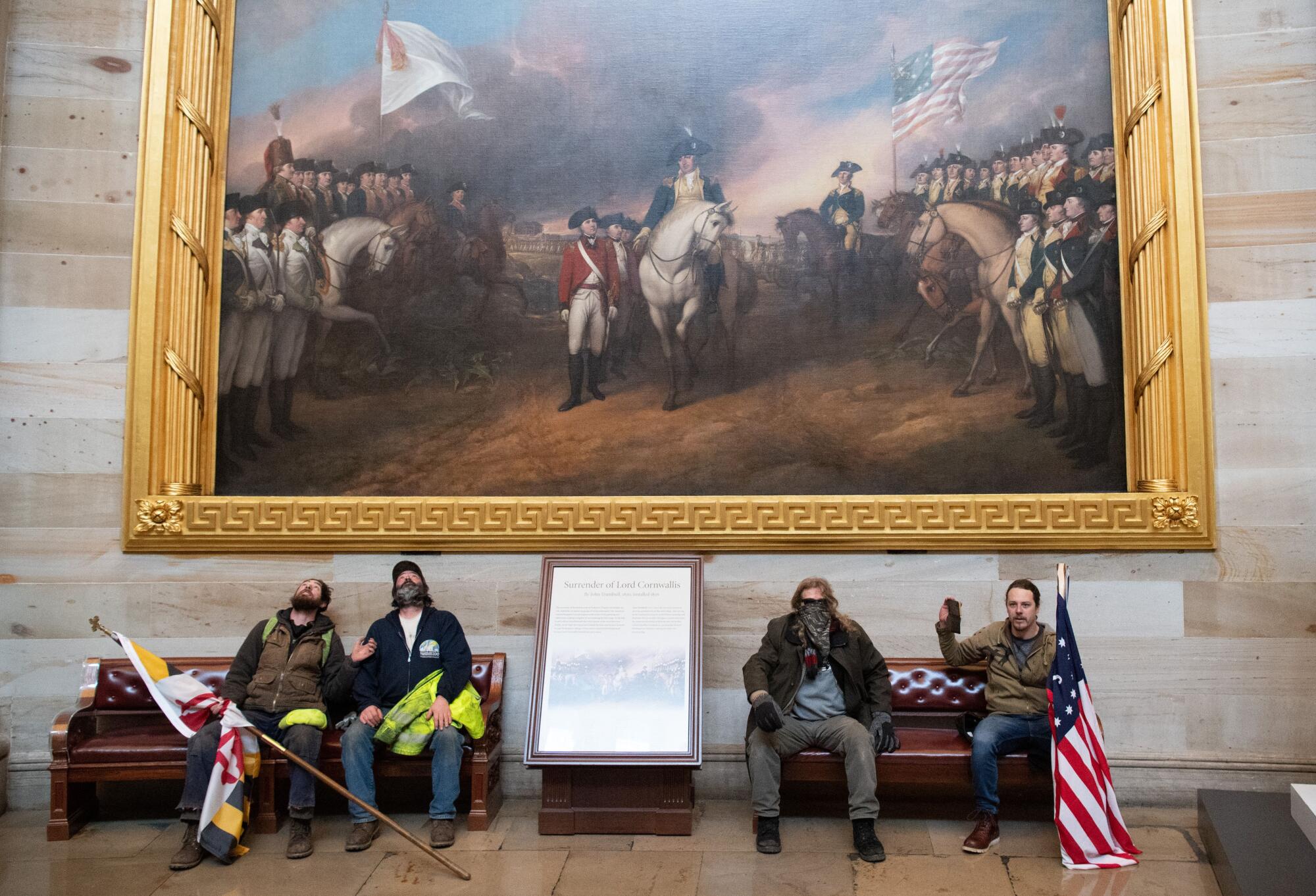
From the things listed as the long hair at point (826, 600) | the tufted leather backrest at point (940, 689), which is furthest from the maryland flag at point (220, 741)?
the tufted leather backrest at point (940, 689)

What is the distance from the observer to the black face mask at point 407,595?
6.39 m

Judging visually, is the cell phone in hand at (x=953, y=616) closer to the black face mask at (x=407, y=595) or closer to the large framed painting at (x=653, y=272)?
the large framed painting at (x=653, y=272)

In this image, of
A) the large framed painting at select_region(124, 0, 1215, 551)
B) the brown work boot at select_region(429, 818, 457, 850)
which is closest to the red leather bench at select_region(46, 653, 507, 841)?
the brown work boot at select_region(429, 818, 457, 850)

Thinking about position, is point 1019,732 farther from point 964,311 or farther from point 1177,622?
point 964,311

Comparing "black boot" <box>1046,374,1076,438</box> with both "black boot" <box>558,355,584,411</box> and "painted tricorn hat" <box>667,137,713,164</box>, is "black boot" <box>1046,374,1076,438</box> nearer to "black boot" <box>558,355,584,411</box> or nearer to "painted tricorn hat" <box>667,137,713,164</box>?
"painted tricorn hat" <box>667,137,713,164</box>

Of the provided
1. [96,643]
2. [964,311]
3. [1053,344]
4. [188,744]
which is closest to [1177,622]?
[1053,344]

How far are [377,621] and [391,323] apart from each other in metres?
2.16

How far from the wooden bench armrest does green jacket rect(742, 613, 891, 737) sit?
4236 millimetres

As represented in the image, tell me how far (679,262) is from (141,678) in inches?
186

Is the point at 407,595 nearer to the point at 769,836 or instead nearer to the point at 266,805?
the point at 266,805

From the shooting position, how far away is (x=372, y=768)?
20.1ft

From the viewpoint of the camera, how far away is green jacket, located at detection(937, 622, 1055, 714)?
239 inches

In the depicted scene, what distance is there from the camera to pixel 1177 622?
675 cm

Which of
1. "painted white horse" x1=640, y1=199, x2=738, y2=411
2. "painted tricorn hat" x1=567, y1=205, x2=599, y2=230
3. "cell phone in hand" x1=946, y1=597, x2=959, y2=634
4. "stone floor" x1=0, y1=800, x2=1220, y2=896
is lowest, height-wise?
"stone floor" x1=0, y1=800, x2=1220, y2=896
